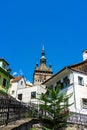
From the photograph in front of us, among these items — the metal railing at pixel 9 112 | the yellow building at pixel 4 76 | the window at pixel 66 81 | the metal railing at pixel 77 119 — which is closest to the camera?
the metal railing at pixel 9 112

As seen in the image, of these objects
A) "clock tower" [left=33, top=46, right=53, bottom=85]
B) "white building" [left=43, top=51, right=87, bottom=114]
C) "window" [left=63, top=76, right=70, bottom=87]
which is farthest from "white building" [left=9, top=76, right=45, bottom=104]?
"clock tower" [left=33, top=46, right=53, bottom=85]

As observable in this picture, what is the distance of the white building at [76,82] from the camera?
29.7 metres

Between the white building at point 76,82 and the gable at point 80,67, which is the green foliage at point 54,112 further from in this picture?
the gable at point 80,67

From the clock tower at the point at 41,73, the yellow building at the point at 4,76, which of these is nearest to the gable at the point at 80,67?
the yellow building at the point at 4,76

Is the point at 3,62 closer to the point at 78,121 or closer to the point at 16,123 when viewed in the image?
the point at 78,121

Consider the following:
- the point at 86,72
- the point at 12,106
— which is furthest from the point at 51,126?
the point at 86,72

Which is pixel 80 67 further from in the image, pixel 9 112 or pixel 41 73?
pixel 41 73

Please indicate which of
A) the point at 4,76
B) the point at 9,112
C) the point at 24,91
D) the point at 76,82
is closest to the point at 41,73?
the point at 24,91

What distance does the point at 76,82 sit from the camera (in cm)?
3150

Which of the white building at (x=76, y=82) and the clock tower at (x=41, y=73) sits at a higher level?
the clock tower at (x=41, y=73)

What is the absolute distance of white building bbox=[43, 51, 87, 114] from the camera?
97.4 feet

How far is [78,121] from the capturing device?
22531mm

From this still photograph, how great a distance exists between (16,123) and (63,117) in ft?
16.4

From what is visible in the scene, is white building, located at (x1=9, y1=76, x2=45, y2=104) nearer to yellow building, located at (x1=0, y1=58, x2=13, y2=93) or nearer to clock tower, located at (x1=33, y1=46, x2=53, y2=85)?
yellow building, located at (x1=0, y1=58, x2=13, y2=93)
